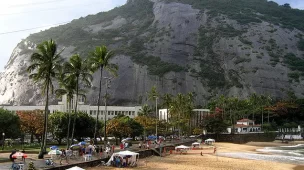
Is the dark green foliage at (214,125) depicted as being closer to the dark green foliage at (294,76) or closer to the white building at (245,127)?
the white building at (245,127)

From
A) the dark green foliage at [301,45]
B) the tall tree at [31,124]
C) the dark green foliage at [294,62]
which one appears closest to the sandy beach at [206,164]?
the tall tree at [31,124]

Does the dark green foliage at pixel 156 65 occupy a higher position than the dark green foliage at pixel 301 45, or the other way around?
the dark green foliage at pixel 301 45

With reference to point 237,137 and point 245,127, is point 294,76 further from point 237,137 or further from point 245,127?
point 237,137

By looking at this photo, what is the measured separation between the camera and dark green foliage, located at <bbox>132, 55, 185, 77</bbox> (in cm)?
16148

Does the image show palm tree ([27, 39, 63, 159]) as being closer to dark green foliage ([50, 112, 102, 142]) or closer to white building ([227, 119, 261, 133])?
dark green foliage ([50, 112, 102, 142])

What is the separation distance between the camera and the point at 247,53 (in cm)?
17600

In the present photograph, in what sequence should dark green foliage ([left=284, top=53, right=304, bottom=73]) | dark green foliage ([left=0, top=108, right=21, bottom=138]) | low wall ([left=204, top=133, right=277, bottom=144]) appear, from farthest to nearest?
1. dark green foliage ([left=284, top=53, right=304, bottom=73])
2. low wall ([left=204, top=133, right=277, bottom=144])
3. dark green foliage ([left=0, top=108, right=21, bottom=138])

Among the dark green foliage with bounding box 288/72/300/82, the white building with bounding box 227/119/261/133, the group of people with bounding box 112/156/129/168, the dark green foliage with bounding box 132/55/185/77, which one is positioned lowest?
the group of people with bounding box 112/156/129/168

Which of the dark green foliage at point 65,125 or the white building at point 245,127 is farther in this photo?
the white building at point 245,127

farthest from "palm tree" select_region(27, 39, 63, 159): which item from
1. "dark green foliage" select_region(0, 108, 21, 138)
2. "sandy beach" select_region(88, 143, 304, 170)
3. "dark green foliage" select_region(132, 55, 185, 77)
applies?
"dark green foliage" select_region(132, 55, 185, 77)

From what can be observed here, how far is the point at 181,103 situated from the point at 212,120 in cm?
998

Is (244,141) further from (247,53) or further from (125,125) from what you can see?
(247,53)

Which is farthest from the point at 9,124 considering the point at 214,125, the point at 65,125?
the point at 214,125

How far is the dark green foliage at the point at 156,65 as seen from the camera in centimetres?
16148
